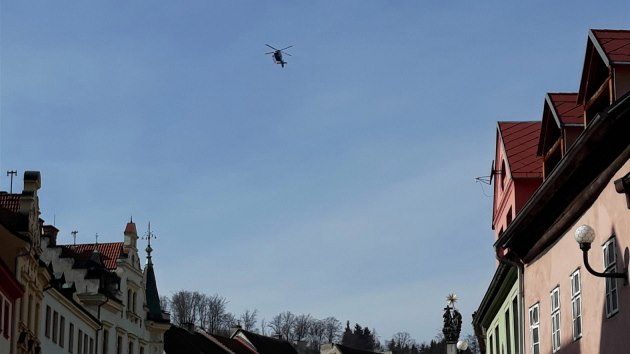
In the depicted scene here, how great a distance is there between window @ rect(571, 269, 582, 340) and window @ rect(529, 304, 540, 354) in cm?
346

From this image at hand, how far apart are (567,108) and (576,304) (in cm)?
432

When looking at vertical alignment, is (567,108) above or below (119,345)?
below

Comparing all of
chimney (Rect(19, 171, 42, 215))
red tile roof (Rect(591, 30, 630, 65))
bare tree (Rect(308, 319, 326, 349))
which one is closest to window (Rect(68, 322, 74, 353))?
chimney (Rect(19, 171, 42, 215))

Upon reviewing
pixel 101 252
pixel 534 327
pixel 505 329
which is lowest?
pixel 534 327

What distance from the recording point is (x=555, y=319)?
22750mm

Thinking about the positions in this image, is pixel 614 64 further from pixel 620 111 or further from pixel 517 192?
pixel 517 192

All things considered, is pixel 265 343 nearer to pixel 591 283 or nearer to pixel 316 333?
pixel 316 333

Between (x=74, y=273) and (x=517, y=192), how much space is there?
92.4ft

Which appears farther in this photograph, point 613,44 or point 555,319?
point 555,319

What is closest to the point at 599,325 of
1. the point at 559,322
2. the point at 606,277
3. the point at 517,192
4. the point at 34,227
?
the point at 606,277

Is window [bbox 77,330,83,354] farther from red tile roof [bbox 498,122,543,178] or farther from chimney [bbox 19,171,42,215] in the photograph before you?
red tile roof [bbox 498,122,543,178]

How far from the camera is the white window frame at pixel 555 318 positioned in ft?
73.5

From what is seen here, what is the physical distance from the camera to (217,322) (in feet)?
437

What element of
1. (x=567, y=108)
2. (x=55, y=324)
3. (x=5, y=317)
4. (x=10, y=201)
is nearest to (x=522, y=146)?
(x=567, y=108)
